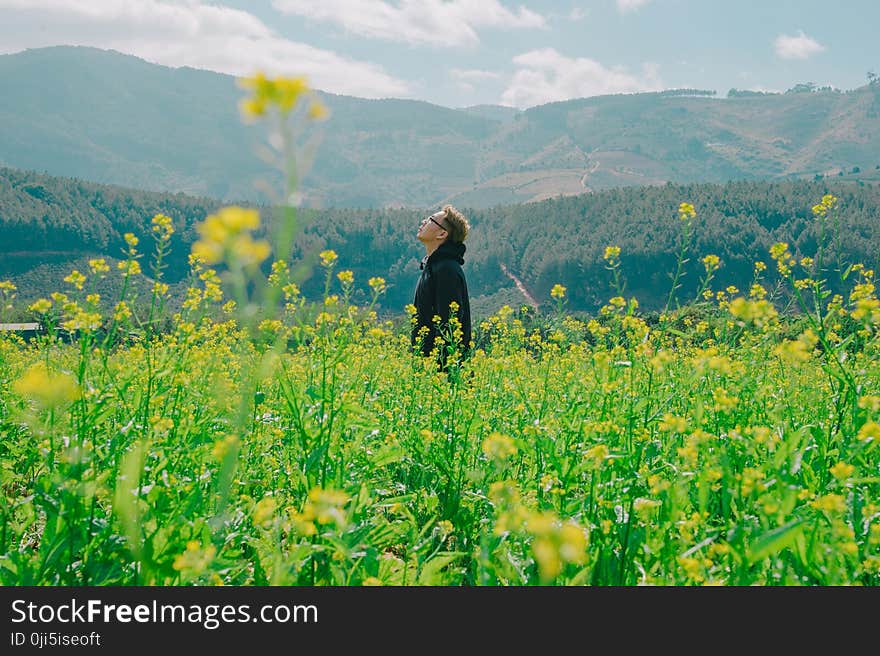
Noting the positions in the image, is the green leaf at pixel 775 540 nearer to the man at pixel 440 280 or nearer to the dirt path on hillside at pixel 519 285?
the man at pixel 440 280

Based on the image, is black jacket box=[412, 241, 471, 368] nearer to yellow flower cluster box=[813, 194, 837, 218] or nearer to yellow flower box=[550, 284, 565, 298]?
yellow flower box=[550, 284, 565, 298]

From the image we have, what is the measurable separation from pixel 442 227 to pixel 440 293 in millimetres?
698

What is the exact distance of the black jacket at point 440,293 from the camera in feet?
20.6

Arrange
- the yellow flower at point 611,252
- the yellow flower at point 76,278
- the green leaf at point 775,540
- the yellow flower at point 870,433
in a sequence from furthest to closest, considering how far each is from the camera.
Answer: the yellow flower at point 611,252 → the yellow flower at point 76,278 → the yellow flower at point 870,433 → the green leaf at point 775,540

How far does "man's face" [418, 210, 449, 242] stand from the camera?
6.29 meters

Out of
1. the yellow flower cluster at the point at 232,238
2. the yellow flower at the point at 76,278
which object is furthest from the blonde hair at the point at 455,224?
the yellow flower cluster at the point at 232,238

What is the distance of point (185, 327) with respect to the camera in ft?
10.2

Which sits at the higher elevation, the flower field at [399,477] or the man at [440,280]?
the man at [440,280]

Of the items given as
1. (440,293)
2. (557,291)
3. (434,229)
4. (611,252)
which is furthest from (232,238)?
(434,229)

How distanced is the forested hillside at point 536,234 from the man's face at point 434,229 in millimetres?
84199
